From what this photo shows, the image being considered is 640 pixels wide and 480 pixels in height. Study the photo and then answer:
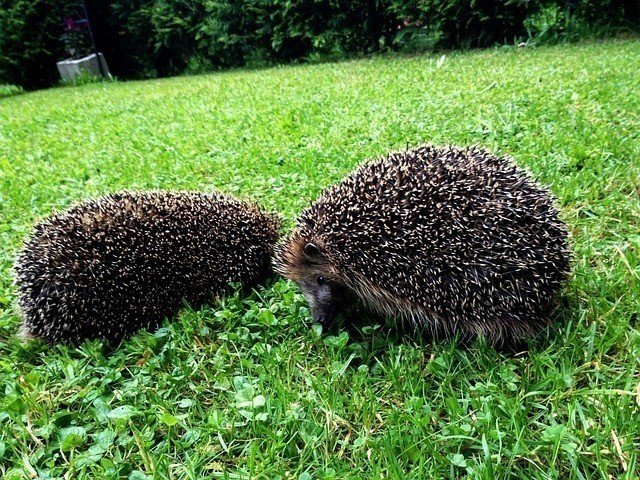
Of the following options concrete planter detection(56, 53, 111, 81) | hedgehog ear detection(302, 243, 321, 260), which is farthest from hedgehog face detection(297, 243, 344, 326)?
concrete planter detection(56, 53, 111, 81)

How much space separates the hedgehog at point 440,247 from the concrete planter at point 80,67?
1795 cm

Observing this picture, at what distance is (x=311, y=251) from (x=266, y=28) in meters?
14.9

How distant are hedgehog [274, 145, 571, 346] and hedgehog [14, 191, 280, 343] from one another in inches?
24.5

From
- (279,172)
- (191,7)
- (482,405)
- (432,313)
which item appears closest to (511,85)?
(279,172)

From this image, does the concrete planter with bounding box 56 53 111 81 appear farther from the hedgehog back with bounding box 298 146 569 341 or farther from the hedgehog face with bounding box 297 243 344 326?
the hedgehog back with bounding box 298 146 569 341

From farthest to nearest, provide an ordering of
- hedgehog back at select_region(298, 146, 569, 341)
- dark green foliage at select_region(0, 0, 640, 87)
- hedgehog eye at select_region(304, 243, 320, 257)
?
dark green foliage at select_region(0, 0, 640, 87) → hedgehog eye at select_region(304, 243, 320, 257) → hedgehog back at select_region(298, 146, 569, 341)

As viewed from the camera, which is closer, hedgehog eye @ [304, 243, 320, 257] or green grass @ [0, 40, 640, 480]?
green grass @ [0, 40, 640, 480]

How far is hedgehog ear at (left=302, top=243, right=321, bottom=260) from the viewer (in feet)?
10.7

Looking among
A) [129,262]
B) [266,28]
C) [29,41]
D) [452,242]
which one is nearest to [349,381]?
[452,242]

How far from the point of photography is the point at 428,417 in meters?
2.45

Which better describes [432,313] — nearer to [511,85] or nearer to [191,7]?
[511,85]

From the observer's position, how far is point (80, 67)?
59.7 ft

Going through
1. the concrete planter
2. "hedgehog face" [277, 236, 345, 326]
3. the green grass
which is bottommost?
the concrete planter

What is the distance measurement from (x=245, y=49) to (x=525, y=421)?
17055 millimetres
